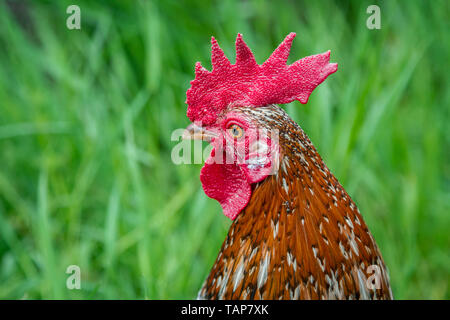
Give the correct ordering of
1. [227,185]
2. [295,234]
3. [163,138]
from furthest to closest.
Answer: [163,138]
[227,185]
[295,234]

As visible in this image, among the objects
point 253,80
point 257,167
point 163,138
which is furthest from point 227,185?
point 163,138

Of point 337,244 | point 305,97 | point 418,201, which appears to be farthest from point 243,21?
point 337,244

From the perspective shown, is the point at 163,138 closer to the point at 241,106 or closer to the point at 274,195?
the point at 241,106

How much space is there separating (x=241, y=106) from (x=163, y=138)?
5.53ft

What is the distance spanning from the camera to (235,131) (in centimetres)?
124

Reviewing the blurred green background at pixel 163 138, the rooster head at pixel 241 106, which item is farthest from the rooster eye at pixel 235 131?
the blurred green background at pixel 163 138

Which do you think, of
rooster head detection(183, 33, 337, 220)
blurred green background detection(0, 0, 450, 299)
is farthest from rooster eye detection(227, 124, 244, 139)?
blurred green background detection(0, 0, 450, 299)

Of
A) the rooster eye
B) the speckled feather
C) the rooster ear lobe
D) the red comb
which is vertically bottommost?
the speckled feather

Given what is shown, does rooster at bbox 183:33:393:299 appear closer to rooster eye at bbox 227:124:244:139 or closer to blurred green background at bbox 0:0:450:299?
rooster eye at bbox 227:124:244:139

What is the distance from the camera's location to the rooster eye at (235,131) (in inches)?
48.1

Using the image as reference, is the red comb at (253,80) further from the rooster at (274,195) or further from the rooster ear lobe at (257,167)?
the rooster ear lobe at (257,167)

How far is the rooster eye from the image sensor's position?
1223 mm

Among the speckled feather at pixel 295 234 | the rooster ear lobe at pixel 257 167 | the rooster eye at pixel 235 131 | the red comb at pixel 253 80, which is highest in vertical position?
the red comb at pixel 253 80

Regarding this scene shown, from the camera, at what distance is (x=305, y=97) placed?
50.0 inches
